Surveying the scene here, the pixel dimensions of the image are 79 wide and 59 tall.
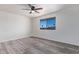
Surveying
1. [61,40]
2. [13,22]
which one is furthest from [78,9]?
[13,22]

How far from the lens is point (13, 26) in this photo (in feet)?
20.9

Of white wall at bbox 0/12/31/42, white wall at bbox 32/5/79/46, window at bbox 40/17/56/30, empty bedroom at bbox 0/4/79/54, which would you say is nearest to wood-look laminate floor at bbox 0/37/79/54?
empty bedroom at bbox 0/4/79/54

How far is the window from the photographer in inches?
232

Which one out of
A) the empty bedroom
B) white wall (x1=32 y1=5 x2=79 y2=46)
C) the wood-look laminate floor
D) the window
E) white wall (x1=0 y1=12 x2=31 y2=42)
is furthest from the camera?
the window

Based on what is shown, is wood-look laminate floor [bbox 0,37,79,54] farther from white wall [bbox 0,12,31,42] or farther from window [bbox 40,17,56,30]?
window [bbox 40,17,56,30]

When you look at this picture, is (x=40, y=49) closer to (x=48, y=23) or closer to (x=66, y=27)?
(x=66, y=27)

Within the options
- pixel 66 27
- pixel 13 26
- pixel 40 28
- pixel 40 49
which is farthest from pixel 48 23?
pixel 40 49

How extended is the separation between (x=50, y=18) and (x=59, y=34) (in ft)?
5.18

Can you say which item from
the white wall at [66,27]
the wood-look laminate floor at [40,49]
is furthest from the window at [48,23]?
the wood-look laminate floor at [40,49]

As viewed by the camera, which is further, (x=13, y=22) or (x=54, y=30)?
(x=13, y=22)

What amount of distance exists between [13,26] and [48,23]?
291 centimetres

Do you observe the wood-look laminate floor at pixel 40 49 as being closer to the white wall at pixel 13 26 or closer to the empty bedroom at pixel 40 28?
the empty bedroom at pixel 40 28

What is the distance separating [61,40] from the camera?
5.17 metres
